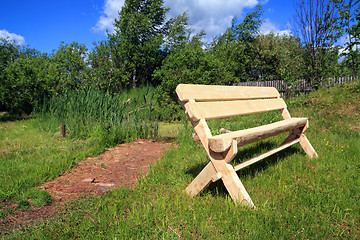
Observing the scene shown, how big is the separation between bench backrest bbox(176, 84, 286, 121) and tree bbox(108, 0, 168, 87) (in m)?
9.49

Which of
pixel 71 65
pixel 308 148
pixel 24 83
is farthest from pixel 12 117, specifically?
pixel 308 148

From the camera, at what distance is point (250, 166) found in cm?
313

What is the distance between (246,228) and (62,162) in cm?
271

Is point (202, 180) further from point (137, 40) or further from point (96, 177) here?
point (137, 40)

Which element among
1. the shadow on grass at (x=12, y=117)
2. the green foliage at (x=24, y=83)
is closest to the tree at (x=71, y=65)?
the green foliage at (x=24, y=83)

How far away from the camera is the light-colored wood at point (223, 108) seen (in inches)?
84.2

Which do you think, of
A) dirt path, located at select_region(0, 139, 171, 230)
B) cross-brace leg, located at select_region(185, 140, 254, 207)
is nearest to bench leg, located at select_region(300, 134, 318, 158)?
cross-brace leg, located at select_region(185, 140, 254, 207)

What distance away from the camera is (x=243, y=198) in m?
1.97

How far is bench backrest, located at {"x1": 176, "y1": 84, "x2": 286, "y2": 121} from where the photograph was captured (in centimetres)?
217

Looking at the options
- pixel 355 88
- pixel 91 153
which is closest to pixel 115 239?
pixel 91 153

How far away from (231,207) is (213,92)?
1155 mm

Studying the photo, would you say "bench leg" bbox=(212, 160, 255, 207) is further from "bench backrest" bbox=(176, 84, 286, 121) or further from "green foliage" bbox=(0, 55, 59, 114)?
"green foliage" bbox=(0, 55, 59, 114)

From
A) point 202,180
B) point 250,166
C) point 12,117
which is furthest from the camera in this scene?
point 12,117

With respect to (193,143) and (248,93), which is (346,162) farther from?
(193,143)
